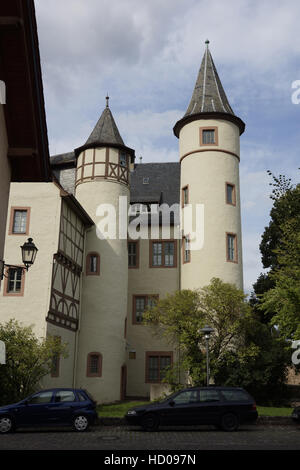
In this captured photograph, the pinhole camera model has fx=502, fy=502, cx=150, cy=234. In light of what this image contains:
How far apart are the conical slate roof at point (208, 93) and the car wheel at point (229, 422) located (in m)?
19.3

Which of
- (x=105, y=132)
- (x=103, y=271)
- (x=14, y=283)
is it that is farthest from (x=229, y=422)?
(x=105, y=132)

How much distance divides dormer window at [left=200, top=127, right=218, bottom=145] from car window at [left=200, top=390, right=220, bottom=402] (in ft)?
56.1

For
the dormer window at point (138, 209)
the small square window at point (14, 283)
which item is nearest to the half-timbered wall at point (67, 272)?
the small square window at point (14, 283)

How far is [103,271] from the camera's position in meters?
27.6

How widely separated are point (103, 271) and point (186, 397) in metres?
12.7

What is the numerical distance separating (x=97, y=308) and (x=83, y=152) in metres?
9.35

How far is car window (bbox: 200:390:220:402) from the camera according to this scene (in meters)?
16.0

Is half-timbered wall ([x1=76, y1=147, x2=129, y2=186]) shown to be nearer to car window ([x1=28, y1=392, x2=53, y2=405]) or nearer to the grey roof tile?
the grey roof tile

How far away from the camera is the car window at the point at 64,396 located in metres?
15.7

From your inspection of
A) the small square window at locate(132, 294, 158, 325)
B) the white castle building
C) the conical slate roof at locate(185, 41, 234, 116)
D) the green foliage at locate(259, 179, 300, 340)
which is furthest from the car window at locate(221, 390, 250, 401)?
the conical slate roof at locate(185, 41, 234, 116)
